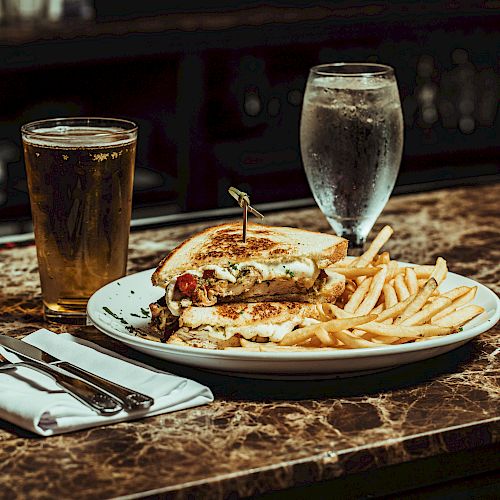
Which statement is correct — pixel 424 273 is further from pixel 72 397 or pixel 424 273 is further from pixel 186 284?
pixel 72 397

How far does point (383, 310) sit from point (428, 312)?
0.35ft

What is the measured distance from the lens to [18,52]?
3584mm

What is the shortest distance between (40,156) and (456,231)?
106 centimetres

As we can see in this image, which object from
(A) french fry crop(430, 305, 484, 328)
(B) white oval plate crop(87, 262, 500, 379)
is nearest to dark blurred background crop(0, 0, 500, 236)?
(A) french fry crop(430, 305, 484, 328)

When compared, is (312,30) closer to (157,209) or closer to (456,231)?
(157,209)

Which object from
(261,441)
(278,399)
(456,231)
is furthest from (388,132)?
(261,441)

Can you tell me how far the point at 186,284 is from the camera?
1.51 meters

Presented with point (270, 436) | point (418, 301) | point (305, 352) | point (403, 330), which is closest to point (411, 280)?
point (418, 301)

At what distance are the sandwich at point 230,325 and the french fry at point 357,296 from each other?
110mm

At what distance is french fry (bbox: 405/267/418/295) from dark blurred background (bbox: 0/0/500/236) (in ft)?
6.57

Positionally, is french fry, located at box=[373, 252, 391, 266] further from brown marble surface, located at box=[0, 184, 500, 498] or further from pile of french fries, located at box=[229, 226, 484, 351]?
brown marble surface, located at box=[0, 184, 500, 498]

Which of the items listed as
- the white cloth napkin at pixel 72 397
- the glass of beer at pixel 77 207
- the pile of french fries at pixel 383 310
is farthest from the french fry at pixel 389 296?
the glass of beer at pixel 77 207

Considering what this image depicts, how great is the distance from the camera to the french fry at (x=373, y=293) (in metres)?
1.60

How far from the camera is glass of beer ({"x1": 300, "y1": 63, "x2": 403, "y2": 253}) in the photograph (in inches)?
75.9
